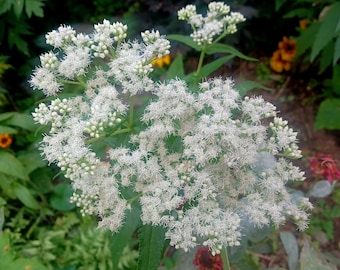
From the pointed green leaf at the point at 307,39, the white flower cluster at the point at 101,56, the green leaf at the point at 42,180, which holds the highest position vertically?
the pointed green leaf at the point at 307,39

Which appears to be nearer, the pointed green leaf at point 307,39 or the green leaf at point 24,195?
the green leaf at point 24,195

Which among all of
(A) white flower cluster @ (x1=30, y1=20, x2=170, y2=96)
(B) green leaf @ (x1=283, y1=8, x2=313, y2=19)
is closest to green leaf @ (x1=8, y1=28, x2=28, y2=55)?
(B) green leaf @ (x1=283, y1=8, x2=313, y2=19)

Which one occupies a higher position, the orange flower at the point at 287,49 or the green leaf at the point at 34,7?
the orange flower at the point at 287,49

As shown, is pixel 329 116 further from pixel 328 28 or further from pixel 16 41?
pixel 16 41

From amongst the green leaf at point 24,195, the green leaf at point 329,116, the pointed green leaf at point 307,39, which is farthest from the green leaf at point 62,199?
the pointed green leaf at point 307,39

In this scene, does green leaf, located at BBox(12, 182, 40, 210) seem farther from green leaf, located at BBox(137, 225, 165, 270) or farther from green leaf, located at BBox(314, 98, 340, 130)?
green leaf, located at BBox(314, 98, 340, 130)

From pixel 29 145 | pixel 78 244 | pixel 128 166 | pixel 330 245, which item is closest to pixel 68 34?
pixel 128 166

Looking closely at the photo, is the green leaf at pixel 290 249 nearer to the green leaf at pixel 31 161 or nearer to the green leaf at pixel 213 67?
the green leaf at pixel 213 67
